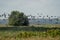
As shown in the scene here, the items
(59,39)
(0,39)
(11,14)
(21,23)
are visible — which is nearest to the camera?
(59,39)

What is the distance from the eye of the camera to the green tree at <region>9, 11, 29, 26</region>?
89350mm

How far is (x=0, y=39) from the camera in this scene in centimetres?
2661

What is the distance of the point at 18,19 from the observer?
91125mm

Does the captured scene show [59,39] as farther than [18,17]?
No

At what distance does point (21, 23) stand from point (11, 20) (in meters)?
4.98

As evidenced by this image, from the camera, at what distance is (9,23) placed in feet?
302

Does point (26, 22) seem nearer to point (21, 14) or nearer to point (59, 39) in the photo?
point (21, 14)

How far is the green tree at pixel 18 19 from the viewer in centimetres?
8935

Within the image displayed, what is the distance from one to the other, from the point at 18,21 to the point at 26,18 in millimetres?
4408

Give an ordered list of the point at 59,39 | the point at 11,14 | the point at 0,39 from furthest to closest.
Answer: the point at 11,14 → the point at 0,39 → the point at 59,39

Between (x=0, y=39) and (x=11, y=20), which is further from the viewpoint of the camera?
(x=11, y=20)

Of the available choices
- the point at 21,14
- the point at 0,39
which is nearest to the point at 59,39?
the point at 0,39

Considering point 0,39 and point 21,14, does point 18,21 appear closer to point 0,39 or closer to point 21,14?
point 21,14

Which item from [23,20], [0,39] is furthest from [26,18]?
[0,39]
